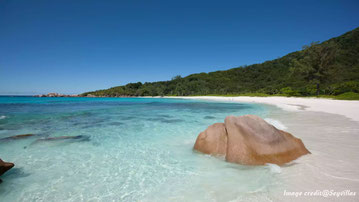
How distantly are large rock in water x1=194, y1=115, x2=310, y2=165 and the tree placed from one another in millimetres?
46957

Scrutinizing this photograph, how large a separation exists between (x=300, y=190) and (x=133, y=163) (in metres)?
4.31

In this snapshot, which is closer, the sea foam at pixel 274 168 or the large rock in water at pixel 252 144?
the sea foam at pixel 274 168

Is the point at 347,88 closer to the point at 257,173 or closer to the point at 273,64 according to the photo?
the point at 257,173

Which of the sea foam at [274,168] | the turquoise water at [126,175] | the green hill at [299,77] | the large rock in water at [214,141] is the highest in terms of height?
the green hill at [299,77]

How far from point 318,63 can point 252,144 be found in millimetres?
51490

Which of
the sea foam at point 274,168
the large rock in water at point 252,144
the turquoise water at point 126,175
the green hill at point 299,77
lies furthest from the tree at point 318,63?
the turquoise water at point 126,175

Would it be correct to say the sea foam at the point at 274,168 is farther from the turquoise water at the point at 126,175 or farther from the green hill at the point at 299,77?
the green hill at the point at 299,77

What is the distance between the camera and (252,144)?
4.59 metres

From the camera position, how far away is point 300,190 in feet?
10.3

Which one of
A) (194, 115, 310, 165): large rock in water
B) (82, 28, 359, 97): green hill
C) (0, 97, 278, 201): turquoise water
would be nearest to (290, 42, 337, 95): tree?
(82, 28, 359, 97): green hill

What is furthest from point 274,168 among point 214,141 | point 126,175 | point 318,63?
point 318,63

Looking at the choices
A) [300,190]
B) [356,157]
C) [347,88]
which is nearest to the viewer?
[300,190]

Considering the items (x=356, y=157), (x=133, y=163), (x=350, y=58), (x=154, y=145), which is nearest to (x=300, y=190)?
(x=356, y=157)

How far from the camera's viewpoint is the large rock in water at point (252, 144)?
4434 mm
